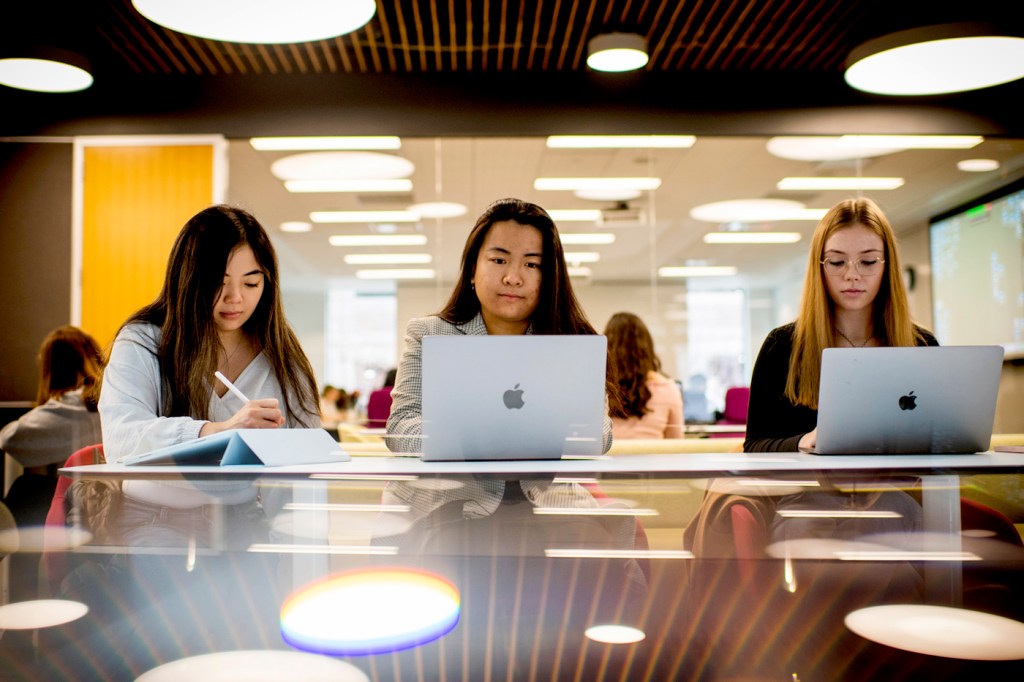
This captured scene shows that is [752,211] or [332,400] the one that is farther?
[332,400]

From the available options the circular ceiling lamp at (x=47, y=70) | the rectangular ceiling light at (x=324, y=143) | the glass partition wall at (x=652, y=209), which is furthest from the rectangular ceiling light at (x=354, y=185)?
the circular ceiling lamp at (x=47, y=70)

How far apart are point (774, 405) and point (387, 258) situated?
539cm

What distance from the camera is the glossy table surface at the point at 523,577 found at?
2.84 feet

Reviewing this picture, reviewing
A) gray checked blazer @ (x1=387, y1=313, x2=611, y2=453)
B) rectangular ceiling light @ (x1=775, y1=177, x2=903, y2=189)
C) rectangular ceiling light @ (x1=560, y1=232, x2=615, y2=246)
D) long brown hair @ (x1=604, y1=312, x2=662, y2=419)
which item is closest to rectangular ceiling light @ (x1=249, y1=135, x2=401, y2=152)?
rectangular ceiling light @ (x1=560, y1=232, x2=615, y2=246)

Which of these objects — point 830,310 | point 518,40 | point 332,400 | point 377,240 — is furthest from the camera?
point 332,400

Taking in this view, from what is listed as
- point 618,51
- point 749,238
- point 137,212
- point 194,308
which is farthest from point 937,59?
point 137,212

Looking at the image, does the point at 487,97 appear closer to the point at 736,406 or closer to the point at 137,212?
the point at 137,212

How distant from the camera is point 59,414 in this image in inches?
153

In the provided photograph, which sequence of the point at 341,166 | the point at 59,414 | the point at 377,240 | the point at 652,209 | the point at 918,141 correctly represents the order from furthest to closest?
the point at 377,240 < the point at 652,209 < the point at 341,166 < the point at 918,141 < the point at 59,414

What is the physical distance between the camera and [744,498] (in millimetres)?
1026

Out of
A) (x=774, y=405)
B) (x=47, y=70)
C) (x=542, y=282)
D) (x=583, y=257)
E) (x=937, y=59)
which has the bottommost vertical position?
(x=774, y=405)

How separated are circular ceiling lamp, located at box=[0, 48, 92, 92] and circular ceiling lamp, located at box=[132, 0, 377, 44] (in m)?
1.34

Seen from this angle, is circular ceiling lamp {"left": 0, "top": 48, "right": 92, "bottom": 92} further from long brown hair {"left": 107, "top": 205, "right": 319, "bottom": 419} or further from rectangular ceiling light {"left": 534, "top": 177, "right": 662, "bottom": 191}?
rectangular ceiling light {"left": 534, "top": 177, "right": 662, "bottom": 191}

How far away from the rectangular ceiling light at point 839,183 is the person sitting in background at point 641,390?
2.59 meters
